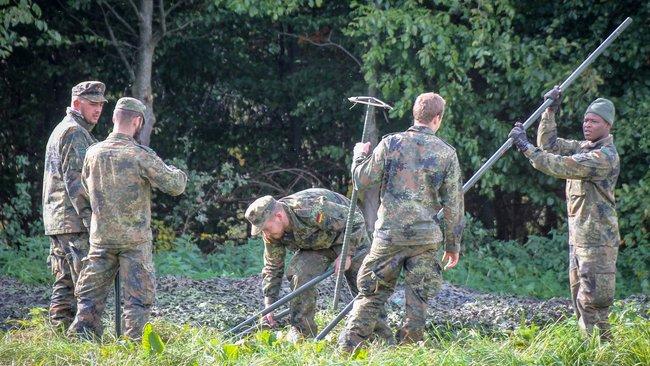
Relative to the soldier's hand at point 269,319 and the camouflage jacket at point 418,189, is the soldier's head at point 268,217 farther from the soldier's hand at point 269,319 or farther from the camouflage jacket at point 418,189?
the camouflage jacket at point 418,189

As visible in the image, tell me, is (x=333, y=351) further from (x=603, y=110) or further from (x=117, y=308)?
(x=603, y=110)

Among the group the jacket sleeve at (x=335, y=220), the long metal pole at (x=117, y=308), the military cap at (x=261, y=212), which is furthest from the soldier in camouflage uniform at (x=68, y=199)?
the jacket sleeve at (x=335, y=220)

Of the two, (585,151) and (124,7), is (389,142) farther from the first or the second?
(124,7)

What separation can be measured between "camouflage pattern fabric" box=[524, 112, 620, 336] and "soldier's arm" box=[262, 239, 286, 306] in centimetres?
209

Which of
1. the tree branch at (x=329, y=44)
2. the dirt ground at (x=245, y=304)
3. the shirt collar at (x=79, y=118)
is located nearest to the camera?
the shirt collar at (x=79, y=118)

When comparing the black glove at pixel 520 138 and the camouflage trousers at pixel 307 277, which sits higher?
the black glove at pixel 520 138

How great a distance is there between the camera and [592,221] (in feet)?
28.9

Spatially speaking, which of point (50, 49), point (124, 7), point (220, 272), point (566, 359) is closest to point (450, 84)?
point (220, 272)

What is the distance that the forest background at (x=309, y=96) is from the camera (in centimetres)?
1475

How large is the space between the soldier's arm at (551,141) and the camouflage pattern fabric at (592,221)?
0.30m

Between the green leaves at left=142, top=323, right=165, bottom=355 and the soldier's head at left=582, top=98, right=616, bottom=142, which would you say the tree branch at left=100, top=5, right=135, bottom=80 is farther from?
the green leaves at left=142, top=323, right=165, bottom=355

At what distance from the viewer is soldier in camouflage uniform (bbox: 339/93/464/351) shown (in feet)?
25.9

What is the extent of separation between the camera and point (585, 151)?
9031 millimetres

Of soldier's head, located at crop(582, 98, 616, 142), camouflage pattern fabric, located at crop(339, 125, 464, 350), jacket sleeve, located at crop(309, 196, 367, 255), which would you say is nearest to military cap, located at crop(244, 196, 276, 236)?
jacket sleeve, located at crop(309, 196, 367, 255)
